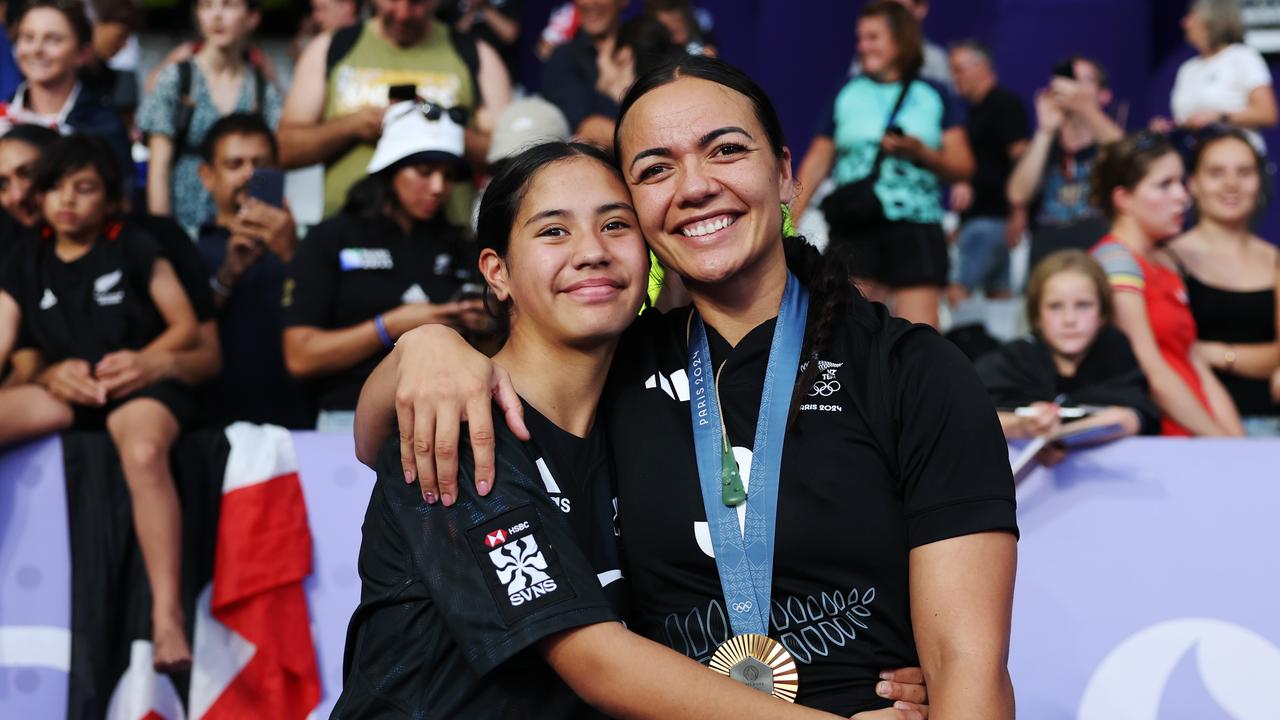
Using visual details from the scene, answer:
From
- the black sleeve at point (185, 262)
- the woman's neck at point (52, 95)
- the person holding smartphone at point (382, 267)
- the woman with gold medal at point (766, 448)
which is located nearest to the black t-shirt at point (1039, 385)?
the woman with gold medal at point (766, 448)

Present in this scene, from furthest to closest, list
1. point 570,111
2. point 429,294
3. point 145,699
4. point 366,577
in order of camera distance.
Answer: point 570,111 < point 429,294 < point 145,699 < point 366,577

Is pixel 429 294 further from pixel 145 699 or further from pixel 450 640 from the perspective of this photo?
pixel 450 640

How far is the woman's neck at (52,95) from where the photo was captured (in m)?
5.95

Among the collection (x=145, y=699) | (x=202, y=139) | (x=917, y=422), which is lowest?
(x=145, y=699)

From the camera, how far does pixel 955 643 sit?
2.29 m

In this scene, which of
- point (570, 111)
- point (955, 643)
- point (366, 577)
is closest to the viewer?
point (955, 643)

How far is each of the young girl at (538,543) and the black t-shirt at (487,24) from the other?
207 inches

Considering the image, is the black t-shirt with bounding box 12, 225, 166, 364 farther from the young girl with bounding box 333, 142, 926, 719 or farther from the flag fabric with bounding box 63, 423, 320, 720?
the young girl with bounding box 333, 142, 926, 719

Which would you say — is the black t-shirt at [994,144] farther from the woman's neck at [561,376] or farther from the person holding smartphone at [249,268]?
the woman's neck at [561,376]

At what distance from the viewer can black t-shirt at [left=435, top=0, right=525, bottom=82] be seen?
797cm

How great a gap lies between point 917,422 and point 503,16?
6853 millimetres

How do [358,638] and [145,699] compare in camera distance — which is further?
[145,699]

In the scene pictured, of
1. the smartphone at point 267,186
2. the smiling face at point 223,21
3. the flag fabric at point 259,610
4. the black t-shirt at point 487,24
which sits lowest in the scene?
the flag fabric at point 259,610

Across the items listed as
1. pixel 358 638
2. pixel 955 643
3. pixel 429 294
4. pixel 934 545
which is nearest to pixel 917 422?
pixel 934 545
